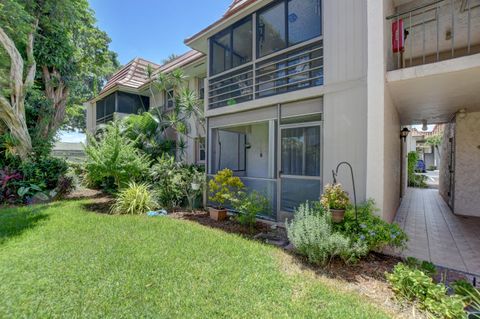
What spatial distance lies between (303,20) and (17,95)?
12329mm

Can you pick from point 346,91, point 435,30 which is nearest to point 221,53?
Answer: point 346,91

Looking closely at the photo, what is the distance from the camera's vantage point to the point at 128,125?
11688 mm

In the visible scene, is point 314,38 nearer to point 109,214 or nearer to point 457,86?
point 457,86

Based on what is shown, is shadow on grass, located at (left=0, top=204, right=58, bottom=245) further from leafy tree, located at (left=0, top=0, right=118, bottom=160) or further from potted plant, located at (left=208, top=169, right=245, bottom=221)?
potted plant, located at (left=208, top=169, right=245, bottom=221)

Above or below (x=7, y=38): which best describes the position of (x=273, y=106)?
below

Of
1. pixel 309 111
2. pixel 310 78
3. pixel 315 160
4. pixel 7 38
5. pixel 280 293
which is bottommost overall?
pixel 280 293

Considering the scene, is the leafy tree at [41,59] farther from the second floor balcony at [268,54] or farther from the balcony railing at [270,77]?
the balcony railing at [270,77]

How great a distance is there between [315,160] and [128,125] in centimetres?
970

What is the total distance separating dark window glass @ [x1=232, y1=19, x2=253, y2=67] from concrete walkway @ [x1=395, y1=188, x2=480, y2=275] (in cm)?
749

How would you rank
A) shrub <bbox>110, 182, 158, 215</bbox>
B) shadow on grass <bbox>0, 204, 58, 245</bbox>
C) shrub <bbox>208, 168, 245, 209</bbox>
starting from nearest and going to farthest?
shadow on grass <bbox>0, 204, 58, 245</bbox>, shrub <bbox>208, 168, 245, 209</bbox>, shrub <bbox>110, 182, 158, 215</bbox>

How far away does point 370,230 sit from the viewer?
4348mm

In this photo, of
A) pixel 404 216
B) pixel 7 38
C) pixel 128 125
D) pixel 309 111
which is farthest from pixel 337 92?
pixel 7 38

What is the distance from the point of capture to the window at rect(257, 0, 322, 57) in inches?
251

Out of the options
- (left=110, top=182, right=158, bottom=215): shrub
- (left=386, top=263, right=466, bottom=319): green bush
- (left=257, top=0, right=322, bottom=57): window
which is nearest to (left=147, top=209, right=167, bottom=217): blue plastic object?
(left=110, top=182, right=158, bottom=215): shrub
